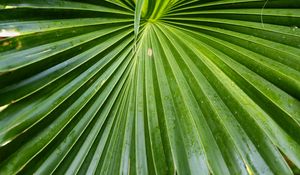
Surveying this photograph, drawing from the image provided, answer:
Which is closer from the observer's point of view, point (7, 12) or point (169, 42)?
point (7, 12)

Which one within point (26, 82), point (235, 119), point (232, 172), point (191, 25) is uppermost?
point (191, 25)

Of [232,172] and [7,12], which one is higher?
[7,12]

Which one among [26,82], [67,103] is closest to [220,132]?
[67,103]

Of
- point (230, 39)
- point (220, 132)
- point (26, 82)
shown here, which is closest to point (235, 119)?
point (220, 132)

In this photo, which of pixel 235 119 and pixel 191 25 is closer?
pixel 235 119

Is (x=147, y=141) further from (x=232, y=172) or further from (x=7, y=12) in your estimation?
(x=7, y=12)

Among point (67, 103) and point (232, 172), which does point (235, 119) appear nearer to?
point (232, 172)
